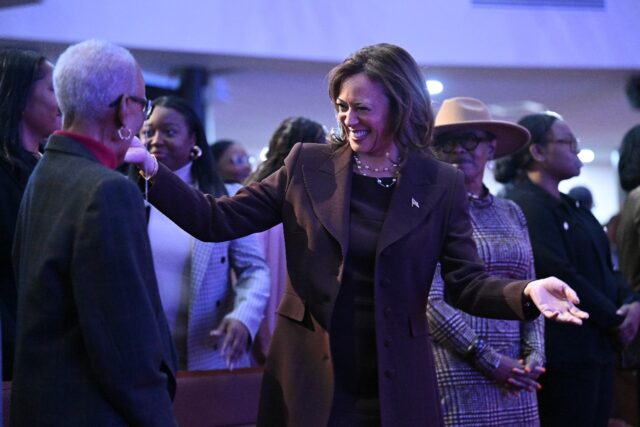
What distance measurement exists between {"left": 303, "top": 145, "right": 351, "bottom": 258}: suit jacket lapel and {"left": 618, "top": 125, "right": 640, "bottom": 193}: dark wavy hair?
248 centimetres

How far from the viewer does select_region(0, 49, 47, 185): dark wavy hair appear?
2545 millimetres

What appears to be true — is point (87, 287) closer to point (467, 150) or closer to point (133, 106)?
point (133, 106)

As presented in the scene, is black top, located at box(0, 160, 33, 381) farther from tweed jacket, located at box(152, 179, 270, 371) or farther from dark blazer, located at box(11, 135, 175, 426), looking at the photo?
tweed jacket, located at box(152, 179, 270, 371)

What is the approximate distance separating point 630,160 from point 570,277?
3.63ft

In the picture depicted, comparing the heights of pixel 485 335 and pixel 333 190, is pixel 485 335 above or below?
below

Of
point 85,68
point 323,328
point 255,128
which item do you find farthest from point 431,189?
point 255,128

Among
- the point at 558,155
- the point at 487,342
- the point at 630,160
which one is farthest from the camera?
the point at 630,160

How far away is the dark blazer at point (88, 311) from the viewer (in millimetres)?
1662

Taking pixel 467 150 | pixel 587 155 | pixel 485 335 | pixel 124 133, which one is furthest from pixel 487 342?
pixel 587 155

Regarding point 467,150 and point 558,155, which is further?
point 558,155

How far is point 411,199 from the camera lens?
232 centimetres

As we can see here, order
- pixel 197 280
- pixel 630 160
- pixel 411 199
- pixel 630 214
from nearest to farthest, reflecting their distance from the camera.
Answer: pixel 411 199 → pixel 197 280 → pixel 630 214 → pixel 630 160

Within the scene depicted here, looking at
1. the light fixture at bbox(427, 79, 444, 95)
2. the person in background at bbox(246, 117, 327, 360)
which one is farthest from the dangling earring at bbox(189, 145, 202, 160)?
the light fixture at bbox(427, 79, 444, 95)

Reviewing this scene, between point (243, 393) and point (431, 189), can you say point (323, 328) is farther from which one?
point (243, 393)
